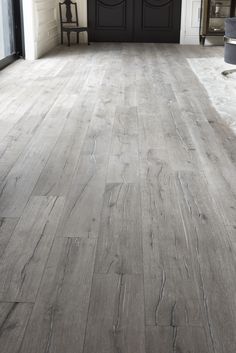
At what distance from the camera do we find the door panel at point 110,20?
8.21 m

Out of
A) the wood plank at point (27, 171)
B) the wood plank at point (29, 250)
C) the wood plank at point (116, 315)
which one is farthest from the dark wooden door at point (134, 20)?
the wood plank at point (116, 315)

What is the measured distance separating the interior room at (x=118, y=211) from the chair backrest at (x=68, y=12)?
2.75 meters

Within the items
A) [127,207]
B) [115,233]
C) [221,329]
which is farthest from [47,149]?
[221,329]

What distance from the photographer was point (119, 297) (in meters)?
1.60

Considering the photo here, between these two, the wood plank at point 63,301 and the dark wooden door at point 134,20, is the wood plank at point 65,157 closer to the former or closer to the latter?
the wood plank at point 63,301

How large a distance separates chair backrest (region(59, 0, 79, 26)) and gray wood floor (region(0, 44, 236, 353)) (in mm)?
4169

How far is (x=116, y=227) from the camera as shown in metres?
2.07

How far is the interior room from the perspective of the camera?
1.47 metres

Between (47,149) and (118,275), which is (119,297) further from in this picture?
(47,149)

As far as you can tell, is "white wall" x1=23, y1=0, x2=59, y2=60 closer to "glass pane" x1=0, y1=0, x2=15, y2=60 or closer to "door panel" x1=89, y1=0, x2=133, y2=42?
"glass pane" x1=0, y1=0, x2=15, y2=60

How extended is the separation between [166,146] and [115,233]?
47.6 inches

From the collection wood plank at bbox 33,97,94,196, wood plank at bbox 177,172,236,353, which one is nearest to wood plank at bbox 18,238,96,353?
wood plank at bbox 177,172,236,353

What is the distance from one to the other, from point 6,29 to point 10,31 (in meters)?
0.14

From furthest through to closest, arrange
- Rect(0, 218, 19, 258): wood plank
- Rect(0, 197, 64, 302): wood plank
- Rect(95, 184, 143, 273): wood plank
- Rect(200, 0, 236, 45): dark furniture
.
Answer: Rect(200, 0, 236, 45): dark furniture → Rect(0, 218, 19, 258): wood plank → Rect(95, 184, 143, 273): wood plank → Rect(0, 197, 64, 302): wood plank
